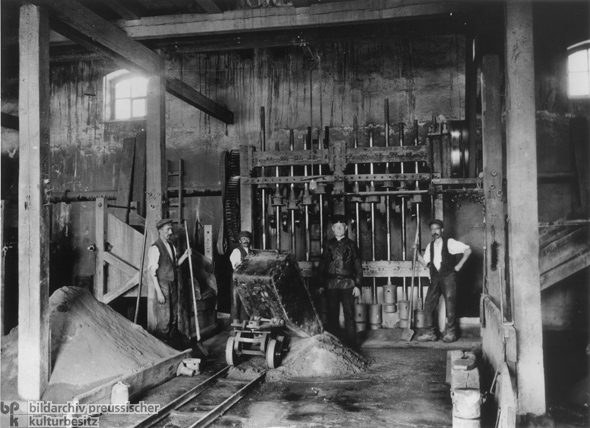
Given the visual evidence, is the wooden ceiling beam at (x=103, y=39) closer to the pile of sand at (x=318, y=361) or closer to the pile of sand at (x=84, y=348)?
the pile of sand at (x=84, y=348)

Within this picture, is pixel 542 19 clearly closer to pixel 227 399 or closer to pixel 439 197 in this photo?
pixel 439 197

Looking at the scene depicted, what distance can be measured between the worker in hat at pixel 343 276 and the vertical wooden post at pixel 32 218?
3897 mm

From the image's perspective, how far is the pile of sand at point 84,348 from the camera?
16.1 feet

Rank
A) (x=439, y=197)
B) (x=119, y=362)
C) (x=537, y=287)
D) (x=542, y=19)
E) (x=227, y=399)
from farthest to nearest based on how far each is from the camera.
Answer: (x=542, y=19) < (x=439, y=197) < (x=119, y=362) < (x=227, y=399) < (x=537, y=287)

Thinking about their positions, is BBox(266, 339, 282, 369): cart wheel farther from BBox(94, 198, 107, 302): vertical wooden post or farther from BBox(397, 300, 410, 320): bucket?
BBox(94, 198, 107, 302): vertical wooden post

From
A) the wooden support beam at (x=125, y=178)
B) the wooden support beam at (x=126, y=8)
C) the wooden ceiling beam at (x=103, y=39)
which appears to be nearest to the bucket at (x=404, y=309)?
the wooden ceiling beam at (x=103, y=39)

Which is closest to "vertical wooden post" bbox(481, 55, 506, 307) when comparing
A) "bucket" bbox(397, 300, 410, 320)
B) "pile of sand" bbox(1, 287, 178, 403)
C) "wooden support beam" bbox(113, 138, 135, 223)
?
"bucket" bbox(397, 300, 410, 320)

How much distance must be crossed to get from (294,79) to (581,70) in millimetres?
4900

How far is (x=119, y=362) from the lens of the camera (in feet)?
17.7

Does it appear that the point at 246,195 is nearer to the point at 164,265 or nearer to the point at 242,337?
the point at 164,265

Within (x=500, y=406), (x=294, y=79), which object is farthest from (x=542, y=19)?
(x=500, y=406)

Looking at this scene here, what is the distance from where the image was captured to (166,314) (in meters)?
7.12

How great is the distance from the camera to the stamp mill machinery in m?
7.87

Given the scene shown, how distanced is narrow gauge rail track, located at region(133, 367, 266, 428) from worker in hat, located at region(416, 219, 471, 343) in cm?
291
